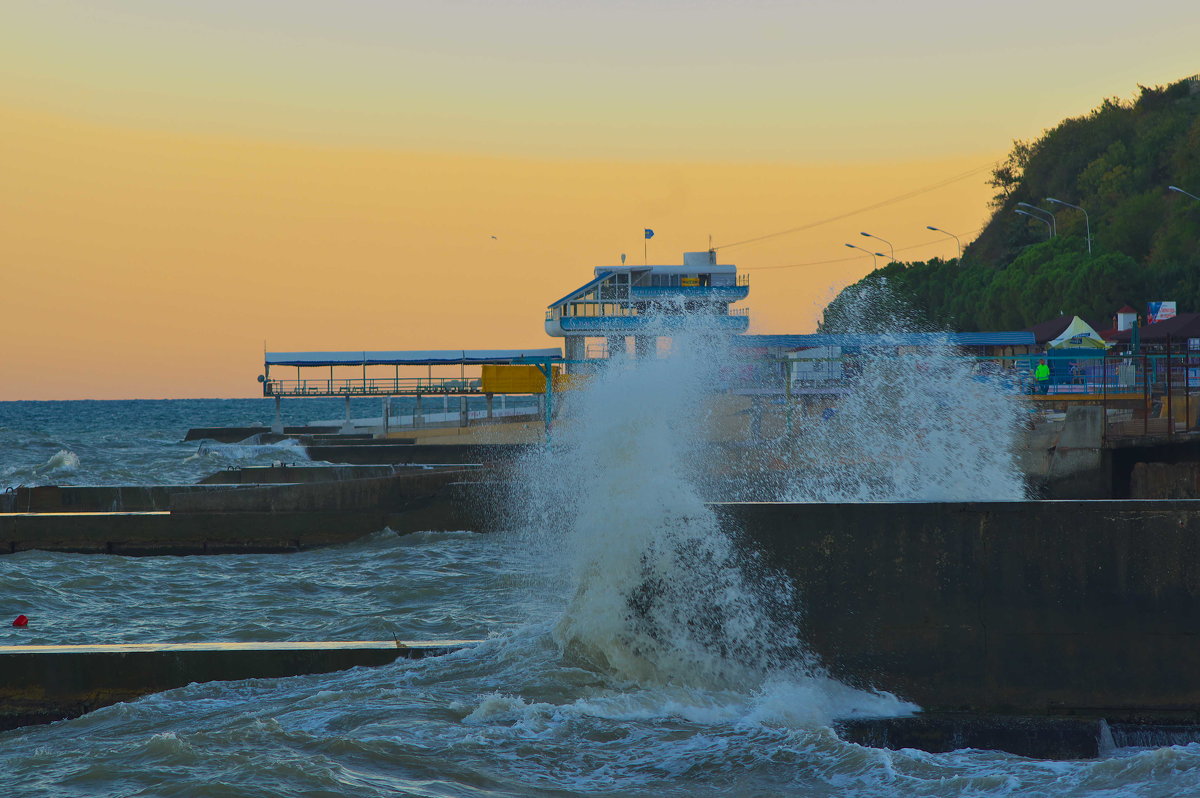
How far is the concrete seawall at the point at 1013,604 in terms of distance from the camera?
328 inches

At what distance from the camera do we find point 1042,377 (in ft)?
→ 81.4

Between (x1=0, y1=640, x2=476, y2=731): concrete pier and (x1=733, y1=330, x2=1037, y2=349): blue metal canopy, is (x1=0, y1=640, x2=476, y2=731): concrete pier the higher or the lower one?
the lower one

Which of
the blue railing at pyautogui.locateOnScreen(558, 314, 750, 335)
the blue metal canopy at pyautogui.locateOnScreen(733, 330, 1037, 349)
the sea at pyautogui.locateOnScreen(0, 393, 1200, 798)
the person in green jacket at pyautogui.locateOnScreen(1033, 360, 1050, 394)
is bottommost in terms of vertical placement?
the sea at pyautogui.locateOnScreen(0, 393, 1200, 798)

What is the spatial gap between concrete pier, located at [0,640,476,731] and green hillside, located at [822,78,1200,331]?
119 ft

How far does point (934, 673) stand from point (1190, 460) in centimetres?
1050

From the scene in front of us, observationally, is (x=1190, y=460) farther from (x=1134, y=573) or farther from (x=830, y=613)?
(x=830, y=613)

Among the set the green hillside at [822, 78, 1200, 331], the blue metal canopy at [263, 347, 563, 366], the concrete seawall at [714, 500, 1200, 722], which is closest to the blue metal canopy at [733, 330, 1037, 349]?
the green hillside at [822, 78, 1200, 331]

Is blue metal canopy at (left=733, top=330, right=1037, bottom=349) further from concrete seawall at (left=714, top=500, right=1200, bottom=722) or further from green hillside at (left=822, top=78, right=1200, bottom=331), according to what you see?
concrete seawall at (left=714, top=500, right=1200, bottom=722)

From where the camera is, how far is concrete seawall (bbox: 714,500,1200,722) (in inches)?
328

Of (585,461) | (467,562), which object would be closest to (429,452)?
(467,562)

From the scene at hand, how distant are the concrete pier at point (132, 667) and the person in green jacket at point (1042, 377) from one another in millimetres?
19104

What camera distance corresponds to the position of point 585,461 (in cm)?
1129

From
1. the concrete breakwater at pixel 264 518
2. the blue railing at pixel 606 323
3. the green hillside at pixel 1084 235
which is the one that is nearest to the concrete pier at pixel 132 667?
the concrete breakwater at pixel 264 518

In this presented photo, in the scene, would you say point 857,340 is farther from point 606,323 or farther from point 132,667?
point 606,323
